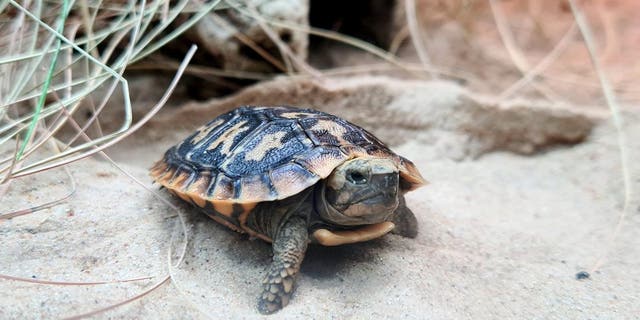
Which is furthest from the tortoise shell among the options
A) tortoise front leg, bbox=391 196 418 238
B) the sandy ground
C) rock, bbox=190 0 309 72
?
rock, bbox=190 0 309 72

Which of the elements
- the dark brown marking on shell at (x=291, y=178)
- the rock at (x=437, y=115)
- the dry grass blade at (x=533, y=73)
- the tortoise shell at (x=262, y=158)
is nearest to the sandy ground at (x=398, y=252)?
the rock at (x=437, y=115)

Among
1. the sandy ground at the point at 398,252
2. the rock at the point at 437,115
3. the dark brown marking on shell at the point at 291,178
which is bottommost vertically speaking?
the sandy ground at the point at 398,252

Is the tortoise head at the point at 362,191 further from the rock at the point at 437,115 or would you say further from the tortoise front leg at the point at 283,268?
the rock at the point at 437,115

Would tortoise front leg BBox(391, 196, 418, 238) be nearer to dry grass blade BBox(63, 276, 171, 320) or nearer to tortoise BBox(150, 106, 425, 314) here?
tortoise BBox(150, 106, 425, 314)

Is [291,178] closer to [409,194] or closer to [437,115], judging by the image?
[409,194]

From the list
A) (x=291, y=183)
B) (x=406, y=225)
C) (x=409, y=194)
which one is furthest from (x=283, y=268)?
(x=409, y=194)

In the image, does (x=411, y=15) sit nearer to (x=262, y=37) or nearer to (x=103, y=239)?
(x=262, y=37)

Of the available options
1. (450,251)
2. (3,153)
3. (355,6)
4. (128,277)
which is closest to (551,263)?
(450,251)
